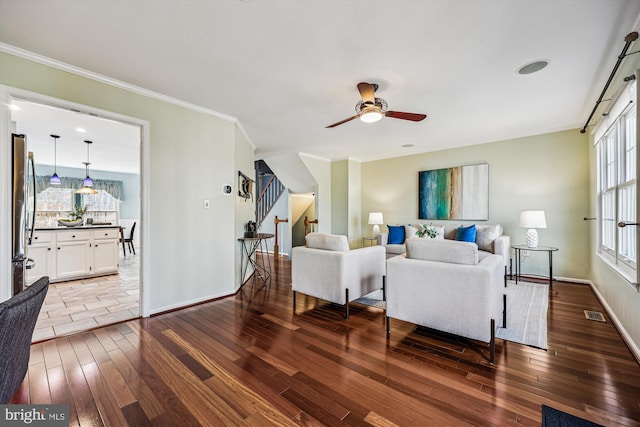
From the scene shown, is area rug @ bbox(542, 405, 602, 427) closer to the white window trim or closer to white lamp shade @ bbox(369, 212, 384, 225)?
the white window trim

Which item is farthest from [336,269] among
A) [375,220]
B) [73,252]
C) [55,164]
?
[55,164]

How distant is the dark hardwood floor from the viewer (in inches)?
64.4

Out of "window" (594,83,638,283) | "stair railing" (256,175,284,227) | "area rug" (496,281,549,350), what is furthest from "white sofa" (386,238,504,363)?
"stair railing" (256,175,284,227)

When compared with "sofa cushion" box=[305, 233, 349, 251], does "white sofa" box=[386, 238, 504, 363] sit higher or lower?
lower

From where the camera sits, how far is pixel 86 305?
3541 millimetres

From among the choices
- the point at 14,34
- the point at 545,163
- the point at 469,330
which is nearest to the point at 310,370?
the point at 469,330

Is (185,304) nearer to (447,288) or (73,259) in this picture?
(73,259)

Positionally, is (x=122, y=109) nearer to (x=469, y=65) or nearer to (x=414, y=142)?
(x=469, y=65)

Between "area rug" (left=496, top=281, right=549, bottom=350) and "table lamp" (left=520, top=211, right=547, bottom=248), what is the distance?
687 millimetres

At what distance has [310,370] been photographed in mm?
2092

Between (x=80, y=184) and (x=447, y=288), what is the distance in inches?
391

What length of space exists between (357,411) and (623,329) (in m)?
2.77

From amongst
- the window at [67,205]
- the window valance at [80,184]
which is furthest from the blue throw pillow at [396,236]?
the window valance at [80,184]

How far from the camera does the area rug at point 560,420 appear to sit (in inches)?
60.2
